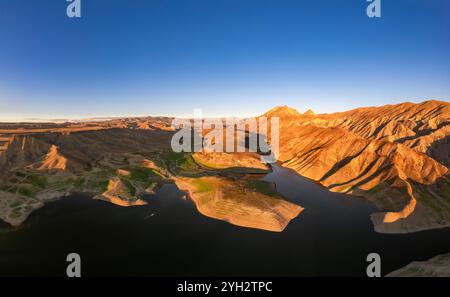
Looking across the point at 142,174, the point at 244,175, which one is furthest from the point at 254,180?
the point at 142,174

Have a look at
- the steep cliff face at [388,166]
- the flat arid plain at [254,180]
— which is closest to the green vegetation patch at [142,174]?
the flat arid plain at [254,180]

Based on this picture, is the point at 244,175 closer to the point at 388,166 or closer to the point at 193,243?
the point at 388,166

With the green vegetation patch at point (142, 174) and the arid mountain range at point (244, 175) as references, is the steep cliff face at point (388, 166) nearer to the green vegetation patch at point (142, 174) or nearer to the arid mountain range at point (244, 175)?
the arid mountain range at point (244, 175)

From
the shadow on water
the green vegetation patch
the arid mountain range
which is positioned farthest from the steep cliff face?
the green vegetation patch

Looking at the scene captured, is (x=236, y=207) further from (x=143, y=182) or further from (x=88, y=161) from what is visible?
(x=88, y=161)
